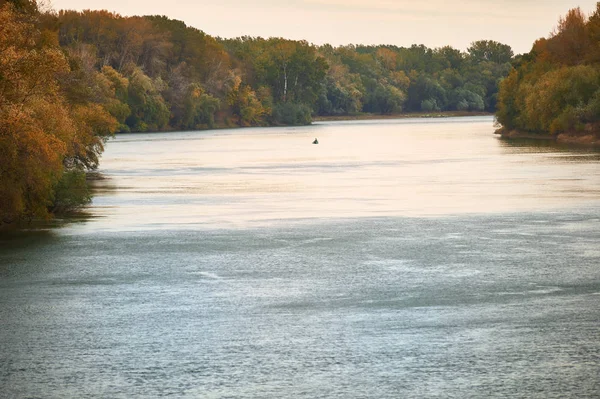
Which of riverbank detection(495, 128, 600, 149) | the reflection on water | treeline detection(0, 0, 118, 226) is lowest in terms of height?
riverbank detection(495, 128, 600, 149)

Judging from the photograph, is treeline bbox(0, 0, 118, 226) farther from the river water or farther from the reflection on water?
the reflection on water

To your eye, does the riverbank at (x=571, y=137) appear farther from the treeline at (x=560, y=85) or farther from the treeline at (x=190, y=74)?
the treeline at (x=190, y=74)

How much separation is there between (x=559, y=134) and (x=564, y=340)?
8418cm

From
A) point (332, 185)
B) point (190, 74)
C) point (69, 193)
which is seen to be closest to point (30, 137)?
point (69, 193)

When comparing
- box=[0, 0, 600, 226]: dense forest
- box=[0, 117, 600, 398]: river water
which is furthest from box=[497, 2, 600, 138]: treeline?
box=[0, 117, 600, 398]: river water

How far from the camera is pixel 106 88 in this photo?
79.7m

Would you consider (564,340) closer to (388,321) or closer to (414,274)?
(388,321)

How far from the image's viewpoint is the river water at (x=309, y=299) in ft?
37.2

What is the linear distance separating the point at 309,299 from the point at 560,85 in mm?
79420

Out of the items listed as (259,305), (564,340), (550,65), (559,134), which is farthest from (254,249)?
(550,65)

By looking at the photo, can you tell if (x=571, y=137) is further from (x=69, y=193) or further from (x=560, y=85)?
(x=69, y=193)

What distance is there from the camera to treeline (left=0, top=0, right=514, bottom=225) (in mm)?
27188

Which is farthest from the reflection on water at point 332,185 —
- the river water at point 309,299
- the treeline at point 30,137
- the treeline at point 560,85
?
the treeline at point 560,85

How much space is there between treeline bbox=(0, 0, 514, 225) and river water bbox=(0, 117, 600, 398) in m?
1.74
